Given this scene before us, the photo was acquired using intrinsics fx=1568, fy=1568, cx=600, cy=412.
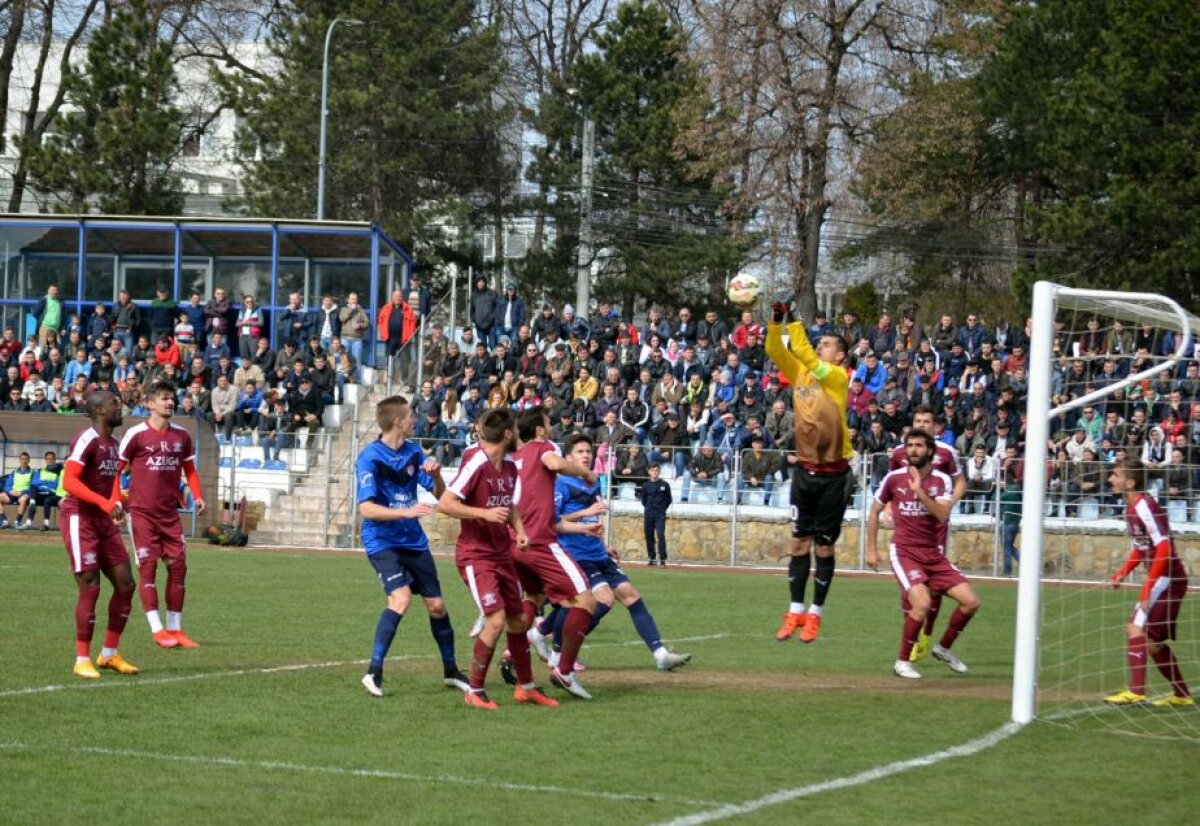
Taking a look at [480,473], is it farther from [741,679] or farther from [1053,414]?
[1053,414]

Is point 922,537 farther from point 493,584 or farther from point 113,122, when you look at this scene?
point 113,122

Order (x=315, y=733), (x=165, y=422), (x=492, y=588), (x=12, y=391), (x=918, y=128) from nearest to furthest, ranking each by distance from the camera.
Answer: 1. (x=315, y=733)
2. (x=492, y=588)
3. (x=165, y=422)
4. (x=12, y=391)
5. (x=918, y=128)

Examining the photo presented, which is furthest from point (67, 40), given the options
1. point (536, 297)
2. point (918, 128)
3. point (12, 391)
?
point (918, 128)

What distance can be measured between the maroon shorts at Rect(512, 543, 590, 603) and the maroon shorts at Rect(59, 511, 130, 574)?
311cm

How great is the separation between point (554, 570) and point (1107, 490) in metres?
8.79

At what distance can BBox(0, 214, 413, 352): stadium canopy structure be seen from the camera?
3547 centimetres

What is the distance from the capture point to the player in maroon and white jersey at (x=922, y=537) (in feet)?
41.0

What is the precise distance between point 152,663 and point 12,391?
892 inches

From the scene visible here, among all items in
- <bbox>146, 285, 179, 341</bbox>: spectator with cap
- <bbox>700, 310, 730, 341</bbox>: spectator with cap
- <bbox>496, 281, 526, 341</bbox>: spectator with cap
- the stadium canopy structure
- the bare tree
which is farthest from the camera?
the bare tree

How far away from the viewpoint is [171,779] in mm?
7652

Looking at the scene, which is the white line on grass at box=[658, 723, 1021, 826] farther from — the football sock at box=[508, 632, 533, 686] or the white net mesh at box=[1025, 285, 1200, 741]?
the football sock at box=[508, 632, 533, 686]

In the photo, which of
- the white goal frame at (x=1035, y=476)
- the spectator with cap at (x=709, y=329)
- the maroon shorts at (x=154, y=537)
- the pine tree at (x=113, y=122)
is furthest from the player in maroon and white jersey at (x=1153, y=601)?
the pine tree at (x=113, y=122)

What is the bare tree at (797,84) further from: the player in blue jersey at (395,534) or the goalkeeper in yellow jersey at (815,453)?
the player in blue jersey at (395,534)

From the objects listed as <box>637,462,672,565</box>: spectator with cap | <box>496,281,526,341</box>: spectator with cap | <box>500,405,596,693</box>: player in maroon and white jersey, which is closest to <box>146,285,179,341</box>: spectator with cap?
<box>496,281,526,341</box>: spectator with cap
